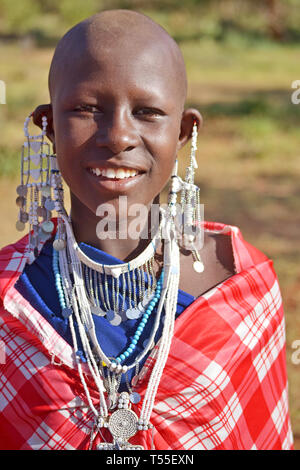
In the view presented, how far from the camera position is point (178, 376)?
1.79 metres

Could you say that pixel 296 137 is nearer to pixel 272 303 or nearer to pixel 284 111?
pixel 284 111

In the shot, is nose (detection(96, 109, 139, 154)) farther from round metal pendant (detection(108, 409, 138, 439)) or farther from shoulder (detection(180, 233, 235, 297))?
round metal pendant (detection(108, 409, 138, 439))

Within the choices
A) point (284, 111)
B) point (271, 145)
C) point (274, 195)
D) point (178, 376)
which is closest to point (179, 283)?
point (178, 376)

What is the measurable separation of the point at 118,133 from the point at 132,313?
1.89ft

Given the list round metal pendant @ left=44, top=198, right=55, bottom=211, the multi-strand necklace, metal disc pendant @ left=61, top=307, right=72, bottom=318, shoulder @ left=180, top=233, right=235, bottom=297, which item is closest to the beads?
the multi-strand necklace

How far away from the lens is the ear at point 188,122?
1.89 meters

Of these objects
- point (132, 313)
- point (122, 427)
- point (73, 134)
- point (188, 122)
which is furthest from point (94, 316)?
point (188, 122)

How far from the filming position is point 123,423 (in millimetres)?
1742

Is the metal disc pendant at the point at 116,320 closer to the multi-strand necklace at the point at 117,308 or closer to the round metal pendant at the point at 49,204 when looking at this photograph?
the multi-strand necklace at the point at 117,308

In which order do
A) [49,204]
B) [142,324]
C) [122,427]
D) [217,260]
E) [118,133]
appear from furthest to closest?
[217,260] → [49,204] → [142,324] → [122,427] → [118,133]

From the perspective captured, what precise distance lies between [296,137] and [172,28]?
14024mm

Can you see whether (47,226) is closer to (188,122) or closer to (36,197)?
(36,197)

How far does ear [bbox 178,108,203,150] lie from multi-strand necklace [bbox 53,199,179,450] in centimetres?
28

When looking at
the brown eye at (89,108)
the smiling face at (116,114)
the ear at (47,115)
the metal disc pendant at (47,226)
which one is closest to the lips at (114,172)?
the smiling face at (116,114)
